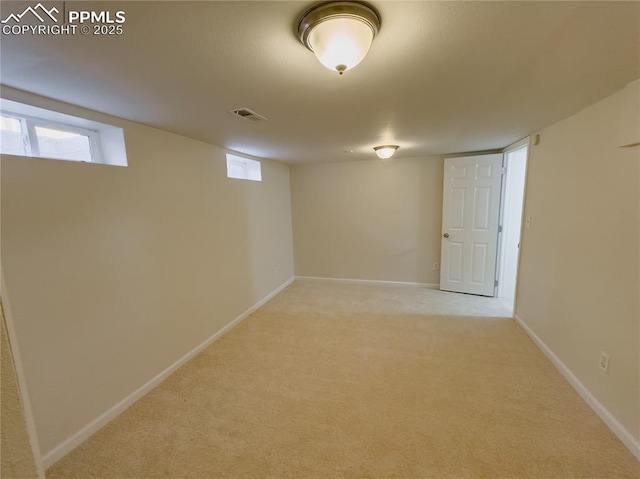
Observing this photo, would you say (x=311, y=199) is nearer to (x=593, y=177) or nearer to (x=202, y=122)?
(x=202, y=122)

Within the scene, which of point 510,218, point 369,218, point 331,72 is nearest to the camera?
point 331,72

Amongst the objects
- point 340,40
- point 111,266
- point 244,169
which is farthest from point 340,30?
point 244,169

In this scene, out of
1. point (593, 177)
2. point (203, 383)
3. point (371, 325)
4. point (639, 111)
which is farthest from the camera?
point (371, 325)

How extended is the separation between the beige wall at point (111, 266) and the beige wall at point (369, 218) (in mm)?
1876

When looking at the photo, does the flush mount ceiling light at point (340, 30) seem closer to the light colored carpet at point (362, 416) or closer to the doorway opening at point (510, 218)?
the light colored carpet at point (362, 416)

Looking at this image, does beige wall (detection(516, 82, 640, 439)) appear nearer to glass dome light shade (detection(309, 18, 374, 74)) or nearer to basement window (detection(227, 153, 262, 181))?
glass dome light shade (detection(309, 18, 374, 74))

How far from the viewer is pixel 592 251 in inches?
74.6

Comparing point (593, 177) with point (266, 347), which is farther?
point (266, 347)

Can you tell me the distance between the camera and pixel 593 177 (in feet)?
6.24

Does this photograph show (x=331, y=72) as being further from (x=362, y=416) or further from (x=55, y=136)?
(x=362, y=416)

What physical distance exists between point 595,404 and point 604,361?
1.05 feet

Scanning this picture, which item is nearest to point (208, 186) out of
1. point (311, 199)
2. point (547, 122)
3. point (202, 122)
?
point (202, 122)

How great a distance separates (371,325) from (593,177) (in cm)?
235

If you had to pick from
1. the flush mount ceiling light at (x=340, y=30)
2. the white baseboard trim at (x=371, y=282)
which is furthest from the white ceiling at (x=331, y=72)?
the white baseboard trim at (x=371, y=282)
